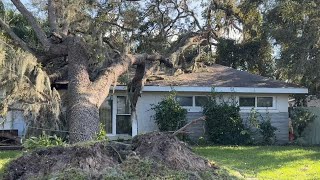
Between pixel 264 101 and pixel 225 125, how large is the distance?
269 centimetres

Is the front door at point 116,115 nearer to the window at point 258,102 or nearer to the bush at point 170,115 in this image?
the bush at point 170,115

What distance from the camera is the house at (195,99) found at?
736 inches

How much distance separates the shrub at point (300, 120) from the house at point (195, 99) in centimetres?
41

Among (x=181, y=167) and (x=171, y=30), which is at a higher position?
(x=171, y=30)

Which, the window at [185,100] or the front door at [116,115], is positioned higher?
the window at [185,100]

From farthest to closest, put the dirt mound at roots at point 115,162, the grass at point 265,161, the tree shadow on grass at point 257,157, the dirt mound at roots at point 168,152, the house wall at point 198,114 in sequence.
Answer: the house wall at point 198,114
the tree shadow on grass at point 257,157
the grass at point 265,161
the dirt mound at roots at point 168,152
the dirt mound at roots at point 115,162

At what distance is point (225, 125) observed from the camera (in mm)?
17891

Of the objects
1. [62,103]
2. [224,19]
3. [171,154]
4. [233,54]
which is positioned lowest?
[171,154]

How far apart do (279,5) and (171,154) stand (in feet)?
45.9

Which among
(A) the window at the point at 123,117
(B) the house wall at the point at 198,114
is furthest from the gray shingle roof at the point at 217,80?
(A) the window at the point at 123,117

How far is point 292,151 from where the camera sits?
15281mm

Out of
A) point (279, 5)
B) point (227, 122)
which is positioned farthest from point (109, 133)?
point (279, 5)

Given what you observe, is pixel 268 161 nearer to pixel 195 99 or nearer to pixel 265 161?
pixel 265 161

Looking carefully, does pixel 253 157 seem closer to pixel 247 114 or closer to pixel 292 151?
pixel 292 151
